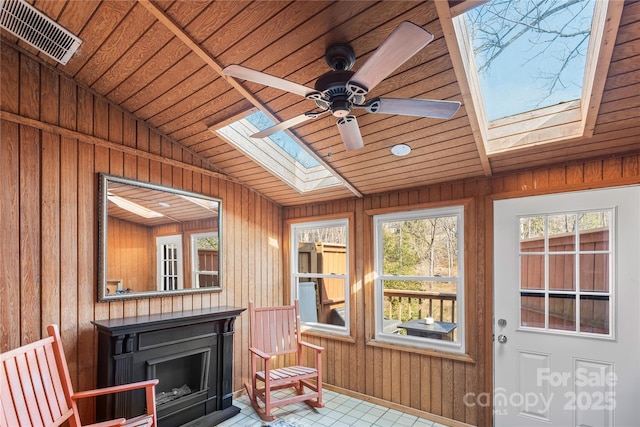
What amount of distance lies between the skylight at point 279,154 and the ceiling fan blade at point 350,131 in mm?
853

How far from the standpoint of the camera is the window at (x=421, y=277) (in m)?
3.16

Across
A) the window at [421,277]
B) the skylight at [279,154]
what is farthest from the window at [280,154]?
the window at [421,277]

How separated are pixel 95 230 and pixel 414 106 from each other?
8.35 feet

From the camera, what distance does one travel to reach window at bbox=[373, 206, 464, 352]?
10.4 ft

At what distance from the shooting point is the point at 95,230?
2.64 meters

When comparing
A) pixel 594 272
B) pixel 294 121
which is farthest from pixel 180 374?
pixel 594 272

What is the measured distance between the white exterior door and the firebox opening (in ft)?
8.51

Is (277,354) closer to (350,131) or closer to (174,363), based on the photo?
(174,363)

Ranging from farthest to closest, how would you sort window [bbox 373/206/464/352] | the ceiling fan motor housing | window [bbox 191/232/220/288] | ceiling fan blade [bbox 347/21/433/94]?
window [bbox 191/232/220/288]
window [bbox 373/206/464/352]
the ceiling fan motor housing
ceiling fan blade [bbox 347/21/433/94]

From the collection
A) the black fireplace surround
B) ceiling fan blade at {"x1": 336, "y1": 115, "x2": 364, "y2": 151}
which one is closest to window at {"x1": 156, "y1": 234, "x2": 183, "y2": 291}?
the black fireplace surround

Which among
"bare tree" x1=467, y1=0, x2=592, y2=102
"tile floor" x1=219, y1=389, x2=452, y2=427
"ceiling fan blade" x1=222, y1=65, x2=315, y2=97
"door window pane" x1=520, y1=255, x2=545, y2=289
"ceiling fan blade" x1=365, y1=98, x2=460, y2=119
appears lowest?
"tile floor" x1=219, y1=389, x2=452, y2=427

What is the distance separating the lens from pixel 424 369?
3176 mm

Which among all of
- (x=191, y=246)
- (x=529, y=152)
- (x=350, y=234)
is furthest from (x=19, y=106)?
(x=529, y=152)

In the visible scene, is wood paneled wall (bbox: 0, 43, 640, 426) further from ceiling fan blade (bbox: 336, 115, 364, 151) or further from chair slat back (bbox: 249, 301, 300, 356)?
ceiling fan blade (bbox: 336, 115, 364, 151)
